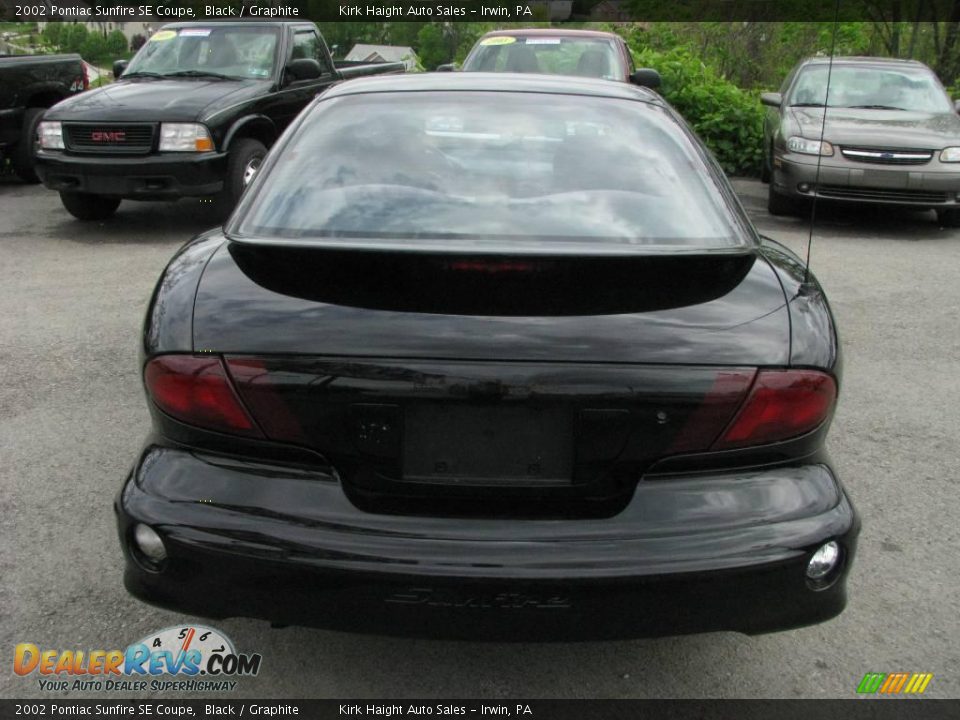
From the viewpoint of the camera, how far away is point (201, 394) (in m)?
2.23

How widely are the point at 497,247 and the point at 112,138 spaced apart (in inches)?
258

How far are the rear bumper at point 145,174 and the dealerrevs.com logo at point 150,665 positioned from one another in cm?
582

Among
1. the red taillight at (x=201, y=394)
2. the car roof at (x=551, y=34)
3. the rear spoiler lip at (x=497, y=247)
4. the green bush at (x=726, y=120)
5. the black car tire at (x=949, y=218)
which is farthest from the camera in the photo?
the green bush at (x=726, y=120)

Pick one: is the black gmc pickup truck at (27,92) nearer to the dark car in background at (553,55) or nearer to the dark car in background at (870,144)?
the dark car in background at (553,55)

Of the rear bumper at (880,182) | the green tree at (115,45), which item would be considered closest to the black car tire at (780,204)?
the rear bumper at (880,182)

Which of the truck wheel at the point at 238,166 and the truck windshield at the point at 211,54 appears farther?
the truck windshield at the point at 211,54

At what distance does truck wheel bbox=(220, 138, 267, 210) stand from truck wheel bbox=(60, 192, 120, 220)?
128 cm

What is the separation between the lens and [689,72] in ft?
42.9

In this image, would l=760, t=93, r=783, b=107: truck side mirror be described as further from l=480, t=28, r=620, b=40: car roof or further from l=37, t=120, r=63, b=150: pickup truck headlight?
l=37, t=120, r=63, b=150: pickup truck headlight

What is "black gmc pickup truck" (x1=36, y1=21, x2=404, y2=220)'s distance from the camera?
314 inches

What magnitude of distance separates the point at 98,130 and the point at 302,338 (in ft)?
22.2

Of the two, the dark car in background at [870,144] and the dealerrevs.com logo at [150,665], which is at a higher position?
the dealerrevs.com logo at [150,665]

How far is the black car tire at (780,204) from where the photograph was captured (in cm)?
955

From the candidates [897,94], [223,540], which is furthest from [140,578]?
[897,94]
